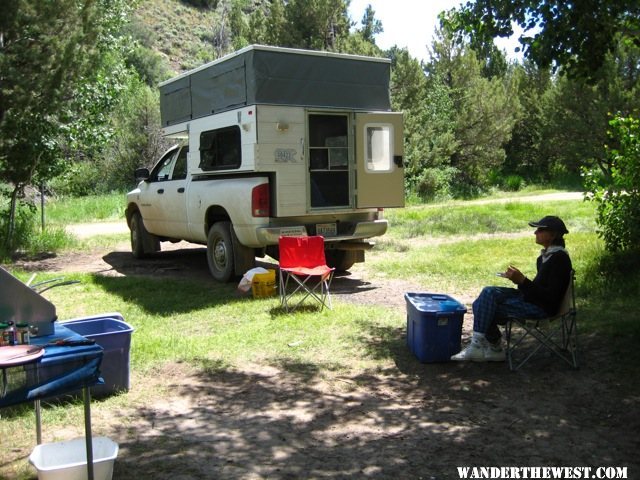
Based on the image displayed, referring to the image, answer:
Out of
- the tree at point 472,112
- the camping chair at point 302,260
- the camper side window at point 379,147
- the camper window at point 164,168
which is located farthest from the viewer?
the tree at point 472,112

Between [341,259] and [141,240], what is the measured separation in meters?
3.85

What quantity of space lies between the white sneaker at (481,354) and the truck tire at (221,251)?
13.7ft

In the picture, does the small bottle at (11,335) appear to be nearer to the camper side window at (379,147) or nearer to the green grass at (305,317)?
the green grass at (305,317)

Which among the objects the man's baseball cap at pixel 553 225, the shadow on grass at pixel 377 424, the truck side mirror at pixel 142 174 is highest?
the truck side mirror at pixel 142 174

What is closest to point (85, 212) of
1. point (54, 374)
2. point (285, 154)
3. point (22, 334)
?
point (285, 154)

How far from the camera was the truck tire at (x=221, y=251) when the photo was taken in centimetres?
866

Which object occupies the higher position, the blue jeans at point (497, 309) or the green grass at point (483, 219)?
the green grass at point (483, 219)

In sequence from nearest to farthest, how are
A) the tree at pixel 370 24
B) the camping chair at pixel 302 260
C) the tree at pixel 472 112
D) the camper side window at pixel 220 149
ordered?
the camping chair at pixel 302 260, the camper side window at pixel 220 149, the tree at pixel 472 112, the tree at pixel 370 24

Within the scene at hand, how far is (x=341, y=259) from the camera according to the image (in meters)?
9.52

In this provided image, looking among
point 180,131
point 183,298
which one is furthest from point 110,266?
point 183,298

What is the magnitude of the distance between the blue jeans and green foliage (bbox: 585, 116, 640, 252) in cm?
331

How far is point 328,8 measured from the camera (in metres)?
28.7

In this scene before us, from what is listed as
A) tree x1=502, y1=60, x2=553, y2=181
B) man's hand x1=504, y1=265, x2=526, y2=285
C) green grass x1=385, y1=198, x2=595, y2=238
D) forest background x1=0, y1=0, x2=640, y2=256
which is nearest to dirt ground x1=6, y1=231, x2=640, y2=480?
man's hand x1=504, y1=265, x2=526, y2=285

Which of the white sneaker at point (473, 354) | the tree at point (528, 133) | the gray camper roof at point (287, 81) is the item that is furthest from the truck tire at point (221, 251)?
the tree at point (528, 133)
